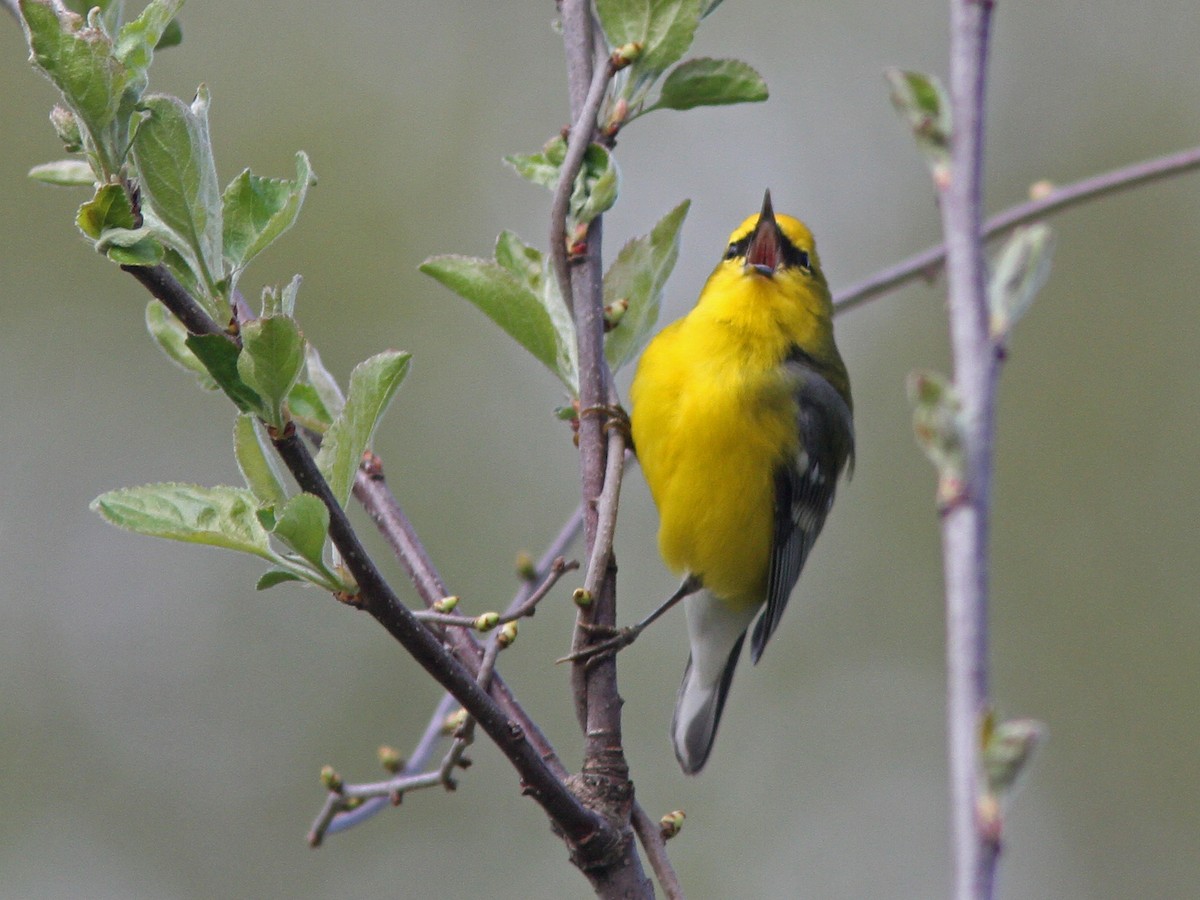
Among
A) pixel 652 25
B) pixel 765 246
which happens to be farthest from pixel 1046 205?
pixel 765 246

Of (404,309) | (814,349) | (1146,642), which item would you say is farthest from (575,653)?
(1146,642)

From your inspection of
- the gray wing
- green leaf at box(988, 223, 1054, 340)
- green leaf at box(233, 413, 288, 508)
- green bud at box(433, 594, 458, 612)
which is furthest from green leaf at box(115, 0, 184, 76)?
the gray wing

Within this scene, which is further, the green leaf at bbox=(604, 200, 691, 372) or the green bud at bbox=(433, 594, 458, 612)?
the green leaf at bbox=(604, 200, 691, 372)

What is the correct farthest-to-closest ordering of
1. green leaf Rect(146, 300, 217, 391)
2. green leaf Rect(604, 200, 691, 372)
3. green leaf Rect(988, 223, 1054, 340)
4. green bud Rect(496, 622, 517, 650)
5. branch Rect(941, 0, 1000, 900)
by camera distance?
green leaf Rect(604, 200, 691, 372), green leaf Rect(146, 300, 217, 391), green bud Rect(496, 622, 517, 650), green leaf Rect(988, 223, 1054, 340), branch Rect(941, 0, 1000, 900)

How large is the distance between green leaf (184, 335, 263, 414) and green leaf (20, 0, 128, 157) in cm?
27

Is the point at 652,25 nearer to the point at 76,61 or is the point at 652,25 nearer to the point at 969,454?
the point at 76,61

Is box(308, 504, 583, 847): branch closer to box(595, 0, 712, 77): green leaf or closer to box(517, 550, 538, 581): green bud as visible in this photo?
box(517, 550, 538, 581): green bud

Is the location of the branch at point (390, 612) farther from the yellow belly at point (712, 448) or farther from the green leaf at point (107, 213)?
the yellow belly at point (712, 448)

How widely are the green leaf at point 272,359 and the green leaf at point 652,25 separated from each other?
856mm

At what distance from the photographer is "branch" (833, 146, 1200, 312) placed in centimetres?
204

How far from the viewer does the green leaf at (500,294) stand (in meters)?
2.19

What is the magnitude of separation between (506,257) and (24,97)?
7.49 metres

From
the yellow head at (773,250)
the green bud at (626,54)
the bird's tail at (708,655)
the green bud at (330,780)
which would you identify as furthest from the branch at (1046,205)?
the bird's tail at (708,655)

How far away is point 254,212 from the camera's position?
1677 mm
